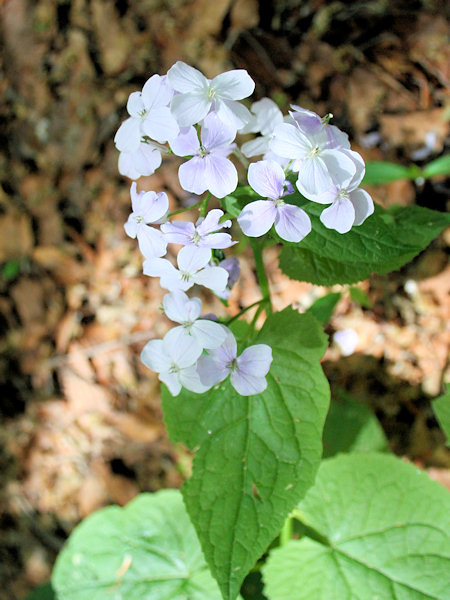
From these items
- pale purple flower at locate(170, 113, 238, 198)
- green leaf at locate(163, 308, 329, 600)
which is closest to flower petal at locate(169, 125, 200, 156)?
pale purple flower at locate(170, 113, 238, 198)

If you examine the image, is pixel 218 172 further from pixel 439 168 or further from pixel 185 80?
pixel 439 168

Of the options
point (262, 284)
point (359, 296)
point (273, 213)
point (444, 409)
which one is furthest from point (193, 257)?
point (359, 296)

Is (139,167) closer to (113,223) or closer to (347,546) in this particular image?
(347,546)

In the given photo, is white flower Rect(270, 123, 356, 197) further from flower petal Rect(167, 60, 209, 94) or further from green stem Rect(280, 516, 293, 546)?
green stem Rect(280, 516, 293, 546)

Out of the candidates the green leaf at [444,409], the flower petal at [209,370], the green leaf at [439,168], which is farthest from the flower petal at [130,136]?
the green leaf at [439,168]

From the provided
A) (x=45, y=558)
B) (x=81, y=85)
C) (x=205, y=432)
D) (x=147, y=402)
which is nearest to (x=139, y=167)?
(x=205, y=432)

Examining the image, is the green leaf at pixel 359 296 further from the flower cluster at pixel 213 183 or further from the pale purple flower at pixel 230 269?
the flower cluster at pixel 213 183
